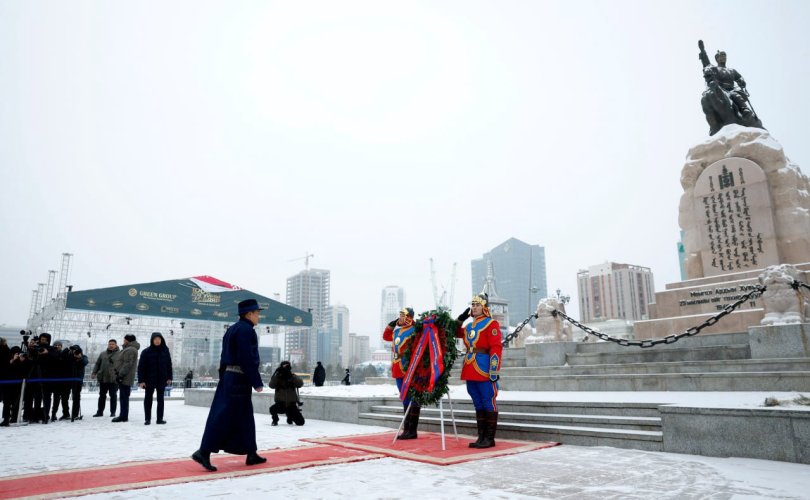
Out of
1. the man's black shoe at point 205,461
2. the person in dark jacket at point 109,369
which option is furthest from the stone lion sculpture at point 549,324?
the person in dark jacket at point 109,369

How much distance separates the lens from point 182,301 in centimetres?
2572

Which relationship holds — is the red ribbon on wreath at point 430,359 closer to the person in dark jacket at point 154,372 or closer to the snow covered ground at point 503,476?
the snow covered ground at point 503,476

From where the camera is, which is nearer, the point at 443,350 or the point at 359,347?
the point at 443,350

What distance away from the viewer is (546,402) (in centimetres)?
698

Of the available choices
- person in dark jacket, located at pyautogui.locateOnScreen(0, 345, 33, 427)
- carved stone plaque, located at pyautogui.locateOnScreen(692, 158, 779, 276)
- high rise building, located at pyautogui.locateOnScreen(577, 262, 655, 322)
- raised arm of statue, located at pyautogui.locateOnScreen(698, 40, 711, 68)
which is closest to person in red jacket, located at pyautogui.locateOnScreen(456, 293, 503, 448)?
person in dark jacket, located at pyautogui.locateOnScreen(0, 345, 33, 427)

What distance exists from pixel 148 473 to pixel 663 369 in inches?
315

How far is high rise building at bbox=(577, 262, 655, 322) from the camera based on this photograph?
77875 mm

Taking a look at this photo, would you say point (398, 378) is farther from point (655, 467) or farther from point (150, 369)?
point (150, 369)

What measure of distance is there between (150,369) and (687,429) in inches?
347

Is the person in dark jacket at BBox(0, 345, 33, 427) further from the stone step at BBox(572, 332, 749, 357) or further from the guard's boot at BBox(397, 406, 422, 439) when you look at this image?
the stone step at BBox(572, 332, 749, 357)

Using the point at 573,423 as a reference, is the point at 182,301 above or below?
above

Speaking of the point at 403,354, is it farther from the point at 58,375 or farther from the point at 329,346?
the point at 329,346

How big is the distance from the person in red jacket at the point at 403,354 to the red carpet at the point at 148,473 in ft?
3.68

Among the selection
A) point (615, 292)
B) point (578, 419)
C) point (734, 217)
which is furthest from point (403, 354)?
point (615, 292)
